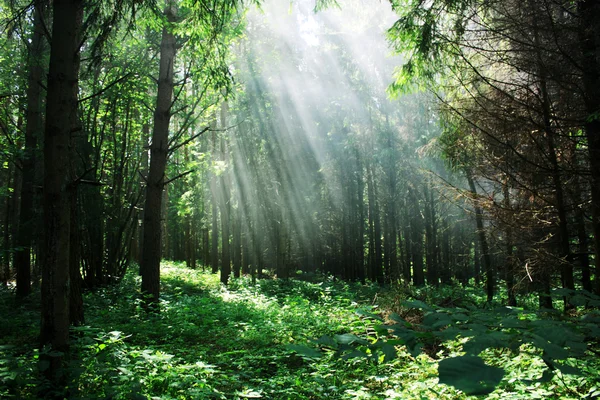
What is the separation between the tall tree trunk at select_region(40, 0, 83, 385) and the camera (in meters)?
3.59

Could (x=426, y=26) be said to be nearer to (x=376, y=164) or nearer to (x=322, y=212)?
(x=376, y=164)

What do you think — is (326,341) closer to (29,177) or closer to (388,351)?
(388,351)

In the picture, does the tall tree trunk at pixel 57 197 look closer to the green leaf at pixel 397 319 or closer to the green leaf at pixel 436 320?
the green leaf at pixel 397 319

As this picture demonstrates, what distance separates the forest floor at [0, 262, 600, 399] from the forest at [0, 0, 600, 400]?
0.02 metres

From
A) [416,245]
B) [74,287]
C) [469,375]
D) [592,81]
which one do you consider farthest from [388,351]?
[416,245]

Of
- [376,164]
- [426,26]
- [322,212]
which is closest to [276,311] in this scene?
[426,26]

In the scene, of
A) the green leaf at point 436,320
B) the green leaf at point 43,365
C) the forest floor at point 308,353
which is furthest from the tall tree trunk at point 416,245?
the green leaf at point 436,320

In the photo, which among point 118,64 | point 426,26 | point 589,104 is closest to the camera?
point 589,104

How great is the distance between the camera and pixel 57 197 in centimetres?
362

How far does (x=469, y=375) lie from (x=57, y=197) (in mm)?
4028

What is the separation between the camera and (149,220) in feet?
28.1

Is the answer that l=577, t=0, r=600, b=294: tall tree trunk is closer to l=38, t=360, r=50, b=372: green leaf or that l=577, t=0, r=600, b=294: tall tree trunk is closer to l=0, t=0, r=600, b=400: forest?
l=0, t=0, r=600, b=400: forest

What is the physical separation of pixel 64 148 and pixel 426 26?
5160 mm

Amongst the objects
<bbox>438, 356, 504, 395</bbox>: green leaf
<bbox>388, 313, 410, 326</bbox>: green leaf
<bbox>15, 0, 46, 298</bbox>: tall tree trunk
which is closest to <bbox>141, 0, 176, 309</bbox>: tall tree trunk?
<bbox>15, 0, 46, 298</bbox>: tall tree trunk
